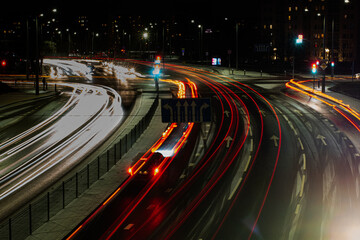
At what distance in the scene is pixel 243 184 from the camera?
64.0 feet

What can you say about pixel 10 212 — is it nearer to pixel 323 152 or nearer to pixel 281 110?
pixel 323 152

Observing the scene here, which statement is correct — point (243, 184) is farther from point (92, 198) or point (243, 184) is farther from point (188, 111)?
point (92, 198)

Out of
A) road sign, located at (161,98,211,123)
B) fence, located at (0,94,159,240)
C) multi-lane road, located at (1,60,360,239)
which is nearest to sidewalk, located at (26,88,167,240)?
fence, located at (0,94,159,240)

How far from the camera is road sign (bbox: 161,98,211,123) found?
22062 mm

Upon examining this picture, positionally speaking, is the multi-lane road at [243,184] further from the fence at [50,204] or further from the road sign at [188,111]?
the road sign at [188,111]

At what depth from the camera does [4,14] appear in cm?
7981

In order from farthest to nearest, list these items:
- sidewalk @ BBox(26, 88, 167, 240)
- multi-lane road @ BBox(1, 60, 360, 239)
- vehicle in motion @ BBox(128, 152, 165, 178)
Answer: vehicle in motion @ BBox(128, 152, 165, 178) < sidewalk @ BBox(26, 88, 167, 240) < multi-lane road @ BBox(1, 60, 360, 239)

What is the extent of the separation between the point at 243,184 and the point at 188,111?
15.3 feet

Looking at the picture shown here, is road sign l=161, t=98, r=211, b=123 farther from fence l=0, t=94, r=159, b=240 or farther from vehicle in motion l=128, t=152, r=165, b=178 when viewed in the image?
fence l=0, t=94, r=159, b=240

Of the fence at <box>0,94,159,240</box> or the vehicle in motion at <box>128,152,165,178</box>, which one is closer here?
the fence at <box>0,94,159,240</box>

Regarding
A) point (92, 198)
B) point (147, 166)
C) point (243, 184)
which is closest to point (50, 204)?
point (92, 198)

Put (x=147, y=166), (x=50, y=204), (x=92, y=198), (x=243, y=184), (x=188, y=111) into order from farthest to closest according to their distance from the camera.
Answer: (x=188, y=111) → (x=147, y=166) → (x=243, y=184) → (x=92, y=198) → (x=50, y=204)

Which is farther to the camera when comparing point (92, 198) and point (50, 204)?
point (92, 198)

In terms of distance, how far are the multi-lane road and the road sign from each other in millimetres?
2281
